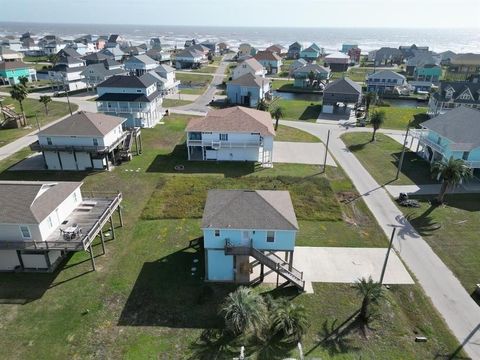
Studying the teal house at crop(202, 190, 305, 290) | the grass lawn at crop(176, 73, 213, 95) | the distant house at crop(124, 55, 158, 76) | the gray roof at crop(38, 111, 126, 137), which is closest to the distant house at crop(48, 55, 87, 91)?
the distant house at crop(124, 55, 158, 76)

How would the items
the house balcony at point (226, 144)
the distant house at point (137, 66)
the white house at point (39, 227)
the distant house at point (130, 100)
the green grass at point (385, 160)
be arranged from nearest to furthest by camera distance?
1. the white house at point (39, 227)
2. the green grass at point (385, 160)
3. the house balcony at point (226, 144)
4. the distant house at point (130, 100)
5. the distant house at point (137, 66)

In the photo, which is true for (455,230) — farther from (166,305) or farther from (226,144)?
(226,144)

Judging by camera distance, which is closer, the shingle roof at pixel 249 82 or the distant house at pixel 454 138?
the distant house at pixel 454 138

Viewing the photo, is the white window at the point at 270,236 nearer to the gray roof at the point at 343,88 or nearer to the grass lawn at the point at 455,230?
the grass lawn at the point at 455,230

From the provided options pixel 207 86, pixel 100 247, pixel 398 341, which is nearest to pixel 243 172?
pixel 100 247

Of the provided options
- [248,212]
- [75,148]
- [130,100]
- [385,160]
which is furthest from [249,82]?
[248,212]

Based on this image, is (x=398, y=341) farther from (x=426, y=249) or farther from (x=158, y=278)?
(x=158, y=278)

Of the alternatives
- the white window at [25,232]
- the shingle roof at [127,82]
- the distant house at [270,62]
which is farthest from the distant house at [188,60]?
the white window at [25,232]
